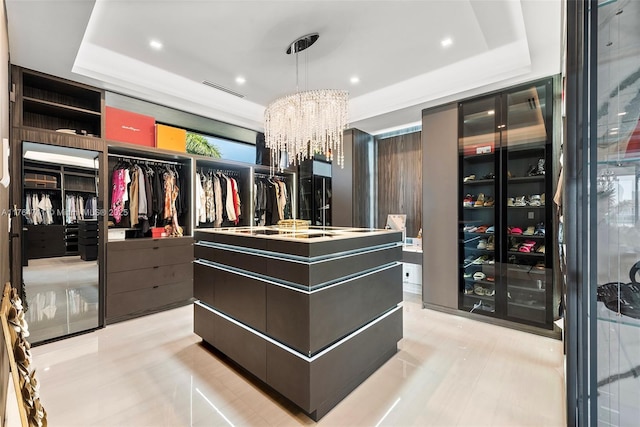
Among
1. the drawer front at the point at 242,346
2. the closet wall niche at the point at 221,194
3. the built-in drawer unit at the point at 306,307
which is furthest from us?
the closet wall niche at the point at 221,194

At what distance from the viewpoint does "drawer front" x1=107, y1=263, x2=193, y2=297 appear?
332 centimetres

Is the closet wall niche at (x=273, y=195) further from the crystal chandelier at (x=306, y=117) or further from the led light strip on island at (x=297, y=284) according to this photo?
the led light strip on island at (x=297, y=284)

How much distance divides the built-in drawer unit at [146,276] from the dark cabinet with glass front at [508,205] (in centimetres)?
380

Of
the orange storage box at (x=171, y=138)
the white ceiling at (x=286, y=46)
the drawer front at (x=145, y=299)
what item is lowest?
the drawer front at (x=145, y=299)

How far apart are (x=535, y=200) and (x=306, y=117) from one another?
2.78 metres

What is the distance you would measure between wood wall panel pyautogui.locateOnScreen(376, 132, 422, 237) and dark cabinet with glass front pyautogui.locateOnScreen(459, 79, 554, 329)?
113 cm

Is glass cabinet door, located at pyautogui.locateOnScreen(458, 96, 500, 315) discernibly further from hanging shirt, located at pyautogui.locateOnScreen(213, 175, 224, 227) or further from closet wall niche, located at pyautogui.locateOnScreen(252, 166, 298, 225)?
hanging shirt, located at pyautogui.locateOnScreen(213, 175, 224, 227)

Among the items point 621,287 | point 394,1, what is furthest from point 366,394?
point 394,1

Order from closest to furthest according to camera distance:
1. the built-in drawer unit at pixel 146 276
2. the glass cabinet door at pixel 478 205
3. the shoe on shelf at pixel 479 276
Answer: the built-in drawer unit at pixel 146 276 < the glass cabinet door at pixel 478 205 < the shoe on shelf at pixel 479 276

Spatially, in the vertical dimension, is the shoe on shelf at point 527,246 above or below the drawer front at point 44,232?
below

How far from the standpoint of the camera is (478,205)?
→ 3.56m

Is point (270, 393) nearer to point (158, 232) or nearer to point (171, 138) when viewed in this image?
point (158, 232)

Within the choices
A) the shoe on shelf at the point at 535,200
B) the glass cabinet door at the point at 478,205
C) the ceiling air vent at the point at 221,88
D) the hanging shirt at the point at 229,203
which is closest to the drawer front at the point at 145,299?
the hanging shirt at the point at 229,203

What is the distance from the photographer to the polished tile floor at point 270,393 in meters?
1.79
